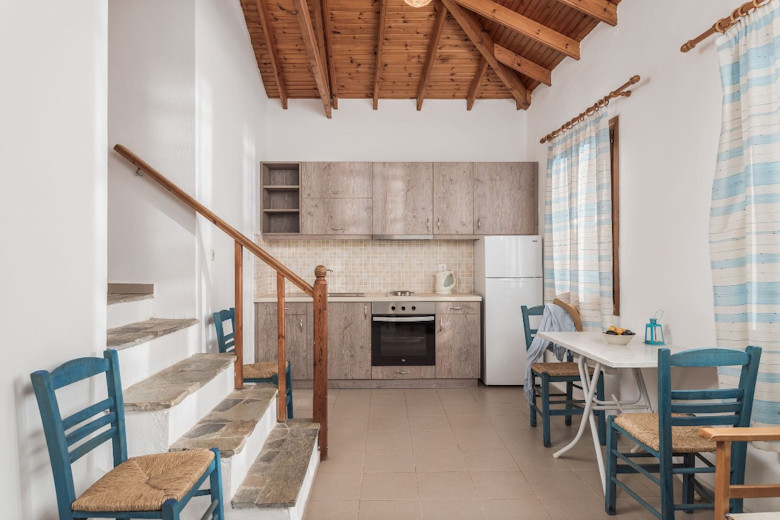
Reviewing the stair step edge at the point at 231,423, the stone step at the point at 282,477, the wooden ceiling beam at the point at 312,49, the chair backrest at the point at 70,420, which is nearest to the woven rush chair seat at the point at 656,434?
the stone step at the point at 282,477

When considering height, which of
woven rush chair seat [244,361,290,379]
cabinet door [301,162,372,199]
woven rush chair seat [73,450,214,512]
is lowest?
woven rush chair seat [244,361,290,379]

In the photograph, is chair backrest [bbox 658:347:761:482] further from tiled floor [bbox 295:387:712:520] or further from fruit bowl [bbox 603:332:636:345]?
fruit bowl [bbox 603:332:636:345]

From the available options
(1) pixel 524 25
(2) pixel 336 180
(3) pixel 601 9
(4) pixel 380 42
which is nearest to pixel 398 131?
(2) pixel 336 180

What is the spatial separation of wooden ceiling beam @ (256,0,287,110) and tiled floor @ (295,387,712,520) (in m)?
3.42

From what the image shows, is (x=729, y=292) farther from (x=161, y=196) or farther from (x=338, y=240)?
(x=338, y=240)

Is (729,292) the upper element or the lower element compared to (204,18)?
lower

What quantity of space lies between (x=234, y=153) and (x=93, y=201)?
257 cm

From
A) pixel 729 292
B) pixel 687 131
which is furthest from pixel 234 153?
pixel 729 292

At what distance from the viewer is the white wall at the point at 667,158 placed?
2.79 m

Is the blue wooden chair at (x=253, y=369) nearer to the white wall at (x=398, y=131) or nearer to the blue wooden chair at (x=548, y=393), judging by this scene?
the blue wooden chair at (x=548, y=393)

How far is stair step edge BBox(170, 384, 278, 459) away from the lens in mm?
2332

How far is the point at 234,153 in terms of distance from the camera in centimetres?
455

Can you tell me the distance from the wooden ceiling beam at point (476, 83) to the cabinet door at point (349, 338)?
105 inches

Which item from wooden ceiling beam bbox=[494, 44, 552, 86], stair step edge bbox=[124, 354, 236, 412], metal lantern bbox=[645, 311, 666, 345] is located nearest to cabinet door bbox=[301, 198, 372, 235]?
wooden ceiling beam bbox=[494, 44, 552, 86]
